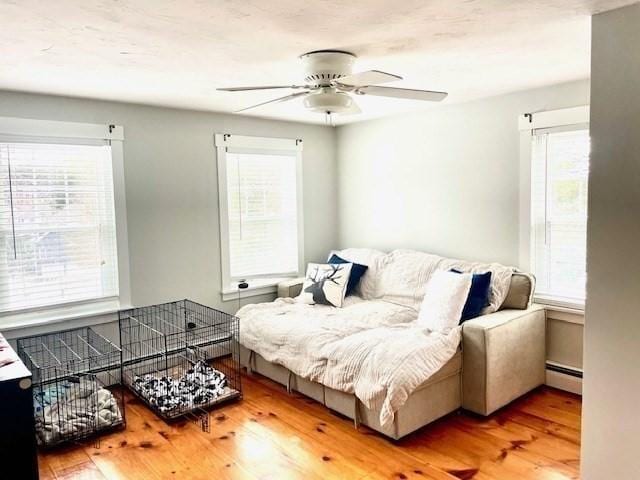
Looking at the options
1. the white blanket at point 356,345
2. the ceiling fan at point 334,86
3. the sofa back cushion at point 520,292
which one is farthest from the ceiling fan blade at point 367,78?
the sofa back cushion at point 520,292

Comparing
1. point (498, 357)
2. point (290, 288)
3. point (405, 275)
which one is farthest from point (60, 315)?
point (498, 357)

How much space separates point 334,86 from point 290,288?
238 centimetres

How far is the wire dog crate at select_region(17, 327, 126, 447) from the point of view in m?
3.05

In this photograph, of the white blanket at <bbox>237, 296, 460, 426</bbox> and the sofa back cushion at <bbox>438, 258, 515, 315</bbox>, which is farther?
the sofa back cushion at <bbox>438, 258, 515, 315</bbox>

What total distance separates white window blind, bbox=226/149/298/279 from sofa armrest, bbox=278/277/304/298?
0.24 metres

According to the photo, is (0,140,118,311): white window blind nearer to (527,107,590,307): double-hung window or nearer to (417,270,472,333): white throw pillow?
(417,270,472,333): white throw pillow

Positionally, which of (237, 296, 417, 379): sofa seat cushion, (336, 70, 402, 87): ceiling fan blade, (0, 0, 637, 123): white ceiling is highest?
(0, 0, 637, 123): white ceiling

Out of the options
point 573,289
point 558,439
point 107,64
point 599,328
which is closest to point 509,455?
point 558,439

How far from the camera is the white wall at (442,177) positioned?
3875mm

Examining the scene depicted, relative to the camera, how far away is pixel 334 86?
2.75 meters

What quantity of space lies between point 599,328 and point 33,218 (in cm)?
369

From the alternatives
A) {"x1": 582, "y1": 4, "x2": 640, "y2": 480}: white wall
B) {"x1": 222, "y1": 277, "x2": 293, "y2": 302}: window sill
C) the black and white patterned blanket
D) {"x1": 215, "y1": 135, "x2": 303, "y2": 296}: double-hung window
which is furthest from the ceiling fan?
{"x1": 222, "y1": 277, "x2": 293, "y2": 302}: window sill

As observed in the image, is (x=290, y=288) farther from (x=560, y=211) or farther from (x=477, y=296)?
(x=560, y=211)

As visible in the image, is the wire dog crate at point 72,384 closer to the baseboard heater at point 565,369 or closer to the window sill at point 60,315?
the window sill at point 60,315
